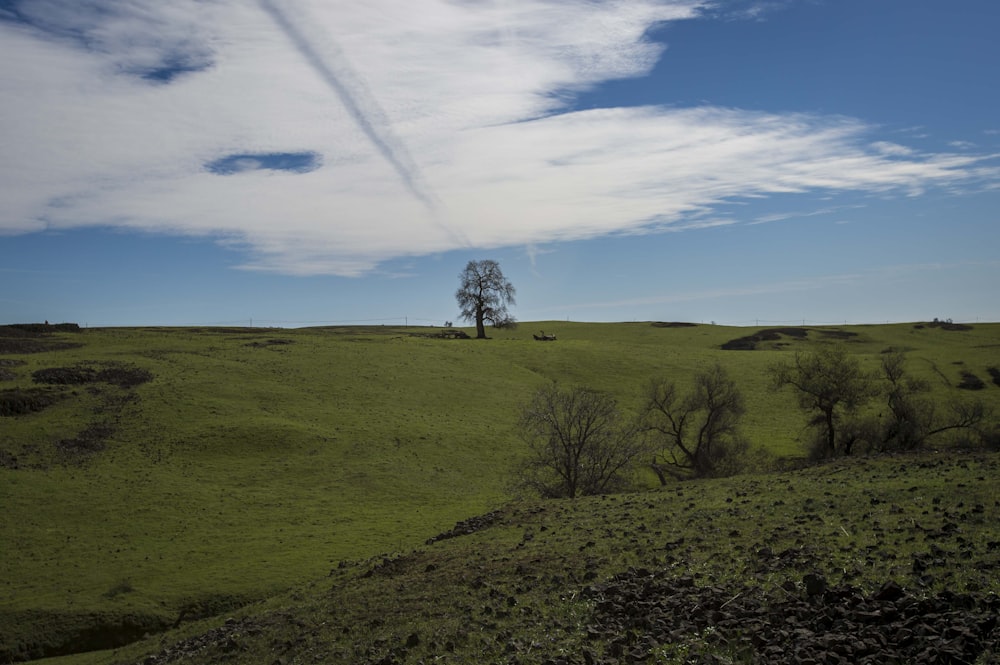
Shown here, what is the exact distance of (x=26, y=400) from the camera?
56.1 metres

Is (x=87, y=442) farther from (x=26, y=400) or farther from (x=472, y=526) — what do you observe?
(x=472, y=526)

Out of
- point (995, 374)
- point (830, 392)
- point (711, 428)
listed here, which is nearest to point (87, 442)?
point (711, 428)

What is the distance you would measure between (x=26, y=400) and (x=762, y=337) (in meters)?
117

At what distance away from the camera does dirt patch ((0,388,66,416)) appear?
54750 mm

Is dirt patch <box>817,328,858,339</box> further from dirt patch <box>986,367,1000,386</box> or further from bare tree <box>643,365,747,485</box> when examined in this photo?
bare tree <box>643,365,747,485</box>

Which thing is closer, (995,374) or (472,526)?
(472,526)

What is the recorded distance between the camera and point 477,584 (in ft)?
52.4

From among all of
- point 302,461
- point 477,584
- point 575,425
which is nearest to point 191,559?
point 302,461

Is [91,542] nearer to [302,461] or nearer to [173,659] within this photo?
[302,461]

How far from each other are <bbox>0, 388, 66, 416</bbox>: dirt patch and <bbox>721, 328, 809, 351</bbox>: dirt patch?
9902cm

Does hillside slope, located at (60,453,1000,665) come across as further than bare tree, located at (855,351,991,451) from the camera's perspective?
No

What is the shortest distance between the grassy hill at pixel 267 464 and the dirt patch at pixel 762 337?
83.0 ft

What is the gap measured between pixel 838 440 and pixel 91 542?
47130mm

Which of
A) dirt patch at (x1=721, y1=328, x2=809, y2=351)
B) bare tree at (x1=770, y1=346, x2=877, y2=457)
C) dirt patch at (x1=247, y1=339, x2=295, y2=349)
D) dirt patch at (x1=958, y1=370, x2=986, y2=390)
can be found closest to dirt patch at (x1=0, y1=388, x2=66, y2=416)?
dirt patch at (x1=247, y1=339, x2=295, y2=349)
